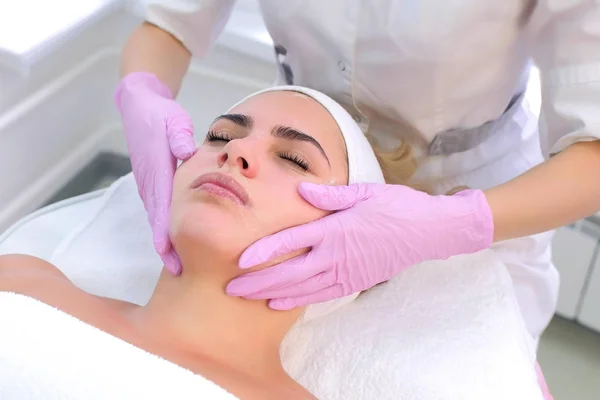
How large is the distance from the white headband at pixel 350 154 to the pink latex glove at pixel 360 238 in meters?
0.06

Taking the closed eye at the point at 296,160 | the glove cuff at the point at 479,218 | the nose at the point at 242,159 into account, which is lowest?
the glove cuff at the point at 479,218

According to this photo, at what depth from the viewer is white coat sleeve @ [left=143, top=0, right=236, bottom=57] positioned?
1253 mm

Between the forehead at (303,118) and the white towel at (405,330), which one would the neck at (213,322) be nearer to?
the white towel at (405,330)

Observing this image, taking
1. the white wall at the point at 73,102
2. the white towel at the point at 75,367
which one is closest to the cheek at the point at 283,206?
the white towel at the point at 75,367

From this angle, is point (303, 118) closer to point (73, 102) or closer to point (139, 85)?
point (139, 85)

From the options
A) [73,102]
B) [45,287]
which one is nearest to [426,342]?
[45,287]

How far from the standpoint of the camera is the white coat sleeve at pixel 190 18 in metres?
1.25

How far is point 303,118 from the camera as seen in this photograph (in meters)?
1.05

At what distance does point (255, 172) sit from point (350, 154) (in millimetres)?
168

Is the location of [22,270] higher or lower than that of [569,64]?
higher

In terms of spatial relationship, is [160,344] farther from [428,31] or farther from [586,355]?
[586,355]

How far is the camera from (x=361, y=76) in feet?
3.55

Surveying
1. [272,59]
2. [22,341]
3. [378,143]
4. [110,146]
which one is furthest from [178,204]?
[110,146]

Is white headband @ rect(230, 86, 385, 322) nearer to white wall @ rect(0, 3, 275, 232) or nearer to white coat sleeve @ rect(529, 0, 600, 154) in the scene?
white coat sleeve @ rect(529, 0, 600, 154)
